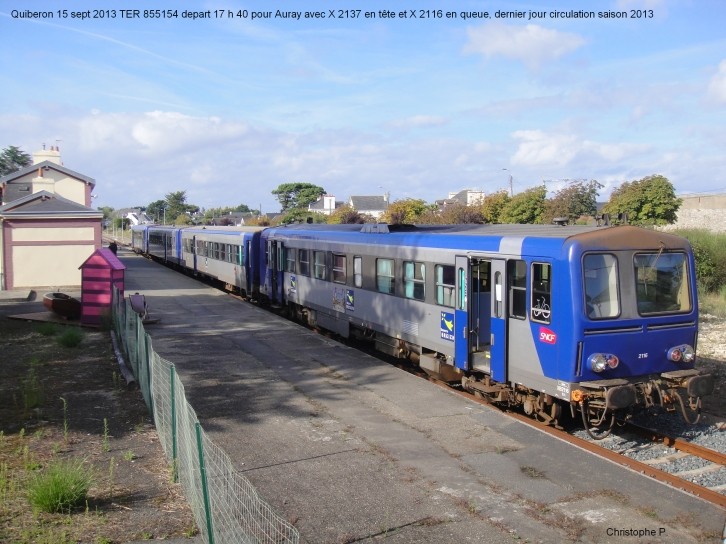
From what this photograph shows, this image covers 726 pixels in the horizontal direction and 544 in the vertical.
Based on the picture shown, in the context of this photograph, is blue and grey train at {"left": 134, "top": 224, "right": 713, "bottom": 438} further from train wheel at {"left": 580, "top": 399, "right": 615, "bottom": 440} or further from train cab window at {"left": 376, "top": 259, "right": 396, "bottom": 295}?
train cab window at {"left": 376, "top": 259, "right": 396, "bottom": 295}

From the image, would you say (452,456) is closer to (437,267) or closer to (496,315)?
(496,315)

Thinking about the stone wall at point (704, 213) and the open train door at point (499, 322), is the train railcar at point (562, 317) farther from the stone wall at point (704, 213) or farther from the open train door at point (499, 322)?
the stone wall at point (704, 213)

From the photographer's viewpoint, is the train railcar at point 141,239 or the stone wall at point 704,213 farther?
the train railcar at point 141,239

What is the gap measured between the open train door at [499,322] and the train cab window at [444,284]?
3.64ft

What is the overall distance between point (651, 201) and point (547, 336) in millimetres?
28735

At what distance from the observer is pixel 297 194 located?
9662 cm

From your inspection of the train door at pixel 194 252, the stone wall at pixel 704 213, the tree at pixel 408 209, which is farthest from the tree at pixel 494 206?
the train door at pixel 194 252

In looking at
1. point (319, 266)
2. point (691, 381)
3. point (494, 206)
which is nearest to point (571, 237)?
point (691, 381)

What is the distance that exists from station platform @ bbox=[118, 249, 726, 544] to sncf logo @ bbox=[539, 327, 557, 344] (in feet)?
3.88

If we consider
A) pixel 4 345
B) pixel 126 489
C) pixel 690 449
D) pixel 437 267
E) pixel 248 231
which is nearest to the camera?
pixel 126 489

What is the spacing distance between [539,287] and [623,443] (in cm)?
225

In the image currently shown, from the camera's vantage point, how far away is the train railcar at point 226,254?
22.7 m

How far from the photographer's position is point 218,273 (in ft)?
91.1

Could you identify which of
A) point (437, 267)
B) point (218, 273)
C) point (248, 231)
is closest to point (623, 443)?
point (437, 267)
